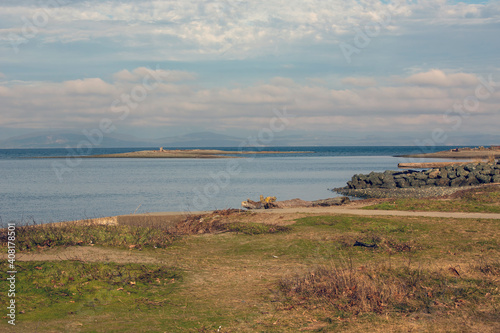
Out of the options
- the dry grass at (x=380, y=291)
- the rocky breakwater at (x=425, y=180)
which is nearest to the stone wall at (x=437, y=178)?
the rocky breakwater at (x=425, y=180)

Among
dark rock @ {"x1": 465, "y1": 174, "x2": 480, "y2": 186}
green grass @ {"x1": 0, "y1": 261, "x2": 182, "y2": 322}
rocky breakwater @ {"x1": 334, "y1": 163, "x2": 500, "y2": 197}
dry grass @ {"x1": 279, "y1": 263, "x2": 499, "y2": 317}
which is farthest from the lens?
dark rock @ {"x1": 465, "y1": 174, "x2": 480, "y2": 186}

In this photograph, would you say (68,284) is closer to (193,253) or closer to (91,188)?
(193,253)

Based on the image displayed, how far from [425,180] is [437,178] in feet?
4.05

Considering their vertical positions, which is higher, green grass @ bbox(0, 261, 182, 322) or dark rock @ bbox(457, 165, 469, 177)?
dark rock @ bbox(457, 165, 469, 177)

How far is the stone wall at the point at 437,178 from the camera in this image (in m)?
44.1

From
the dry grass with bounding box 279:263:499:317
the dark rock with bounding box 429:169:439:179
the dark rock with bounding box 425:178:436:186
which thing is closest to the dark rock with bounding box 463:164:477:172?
the dark rock with bounding box 429:169:439:179

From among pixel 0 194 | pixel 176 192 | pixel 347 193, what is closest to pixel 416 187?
pixel 347 193

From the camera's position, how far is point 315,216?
1998cm

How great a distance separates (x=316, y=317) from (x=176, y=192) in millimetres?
34739

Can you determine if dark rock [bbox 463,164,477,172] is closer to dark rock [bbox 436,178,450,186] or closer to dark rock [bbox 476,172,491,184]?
dark rock [bbox 476,172,491,184]

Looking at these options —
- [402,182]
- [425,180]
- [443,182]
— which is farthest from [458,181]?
[402,182]

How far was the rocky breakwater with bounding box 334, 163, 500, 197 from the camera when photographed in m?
43.0

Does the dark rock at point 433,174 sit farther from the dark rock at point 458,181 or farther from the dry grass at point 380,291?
the dry grass at point 380,291

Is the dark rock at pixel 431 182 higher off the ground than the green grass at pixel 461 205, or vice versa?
the green grass at pixel 461 205
